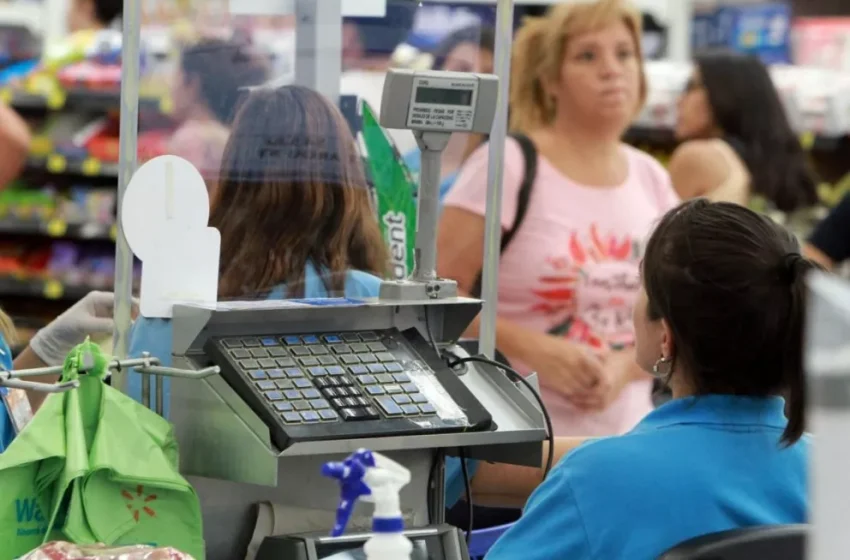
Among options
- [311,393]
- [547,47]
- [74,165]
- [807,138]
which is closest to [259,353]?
[311,393]

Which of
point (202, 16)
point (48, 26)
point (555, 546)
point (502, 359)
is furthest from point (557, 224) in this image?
point (48, 26)

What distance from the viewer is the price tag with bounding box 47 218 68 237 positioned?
610cm

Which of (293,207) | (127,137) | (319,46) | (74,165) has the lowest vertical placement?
(74,165)

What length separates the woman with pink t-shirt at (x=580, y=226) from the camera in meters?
3.01

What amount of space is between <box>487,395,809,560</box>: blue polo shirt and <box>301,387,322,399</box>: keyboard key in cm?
29

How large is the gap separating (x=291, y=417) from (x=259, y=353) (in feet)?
0.39

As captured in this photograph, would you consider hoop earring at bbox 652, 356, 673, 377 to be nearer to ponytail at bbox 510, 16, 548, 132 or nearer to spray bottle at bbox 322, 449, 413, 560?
spray bottle at bbox 322, 449, 413, 560

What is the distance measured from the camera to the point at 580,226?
307 centimetres

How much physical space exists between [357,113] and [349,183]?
0.14 meters

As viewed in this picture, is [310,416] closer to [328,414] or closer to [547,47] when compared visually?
[328,414]

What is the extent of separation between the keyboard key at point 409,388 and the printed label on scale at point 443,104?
36 centimetres

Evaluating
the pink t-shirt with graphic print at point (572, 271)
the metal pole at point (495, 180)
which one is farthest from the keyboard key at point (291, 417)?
the pink t-shirt with graphic print at point (572, 271)

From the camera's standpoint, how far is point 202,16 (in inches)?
80.2

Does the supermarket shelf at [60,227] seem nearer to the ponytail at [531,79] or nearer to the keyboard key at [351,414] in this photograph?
the ponytail at [531,79]
